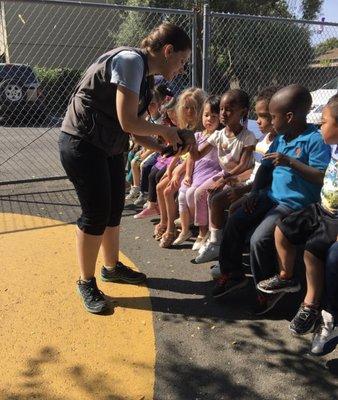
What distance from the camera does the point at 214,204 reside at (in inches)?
161

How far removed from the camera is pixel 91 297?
3.41m

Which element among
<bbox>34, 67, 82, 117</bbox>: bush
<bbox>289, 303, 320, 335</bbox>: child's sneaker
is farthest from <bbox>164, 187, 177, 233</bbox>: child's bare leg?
<bbox>34, 67, 82, 117</bbox>: bush

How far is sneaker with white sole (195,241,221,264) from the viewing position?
13.7ft

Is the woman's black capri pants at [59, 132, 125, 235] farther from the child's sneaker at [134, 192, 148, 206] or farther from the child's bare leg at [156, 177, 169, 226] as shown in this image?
Result: the child's sneaker at [134, 192, 148, 206]

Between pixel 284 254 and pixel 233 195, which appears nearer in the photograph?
pixel 284 254

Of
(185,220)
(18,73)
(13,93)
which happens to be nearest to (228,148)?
(185,220)

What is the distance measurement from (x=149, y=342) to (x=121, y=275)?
88cm

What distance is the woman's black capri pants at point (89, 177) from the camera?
3.14m

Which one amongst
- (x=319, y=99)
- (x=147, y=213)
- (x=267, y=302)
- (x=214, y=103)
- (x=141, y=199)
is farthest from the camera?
(x=319, y=99)

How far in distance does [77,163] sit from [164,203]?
1.80 meters

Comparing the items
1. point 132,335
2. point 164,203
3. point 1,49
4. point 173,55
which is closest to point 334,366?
point 132,335

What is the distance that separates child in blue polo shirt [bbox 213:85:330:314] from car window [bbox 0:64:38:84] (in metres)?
8.99

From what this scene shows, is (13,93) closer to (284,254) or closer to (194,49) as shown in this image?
(194,49)

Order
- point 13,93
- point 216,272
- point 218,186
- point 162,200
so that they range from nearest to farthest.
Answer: point 216,272 < point 218,186 < point 162,200 < point 13,93
